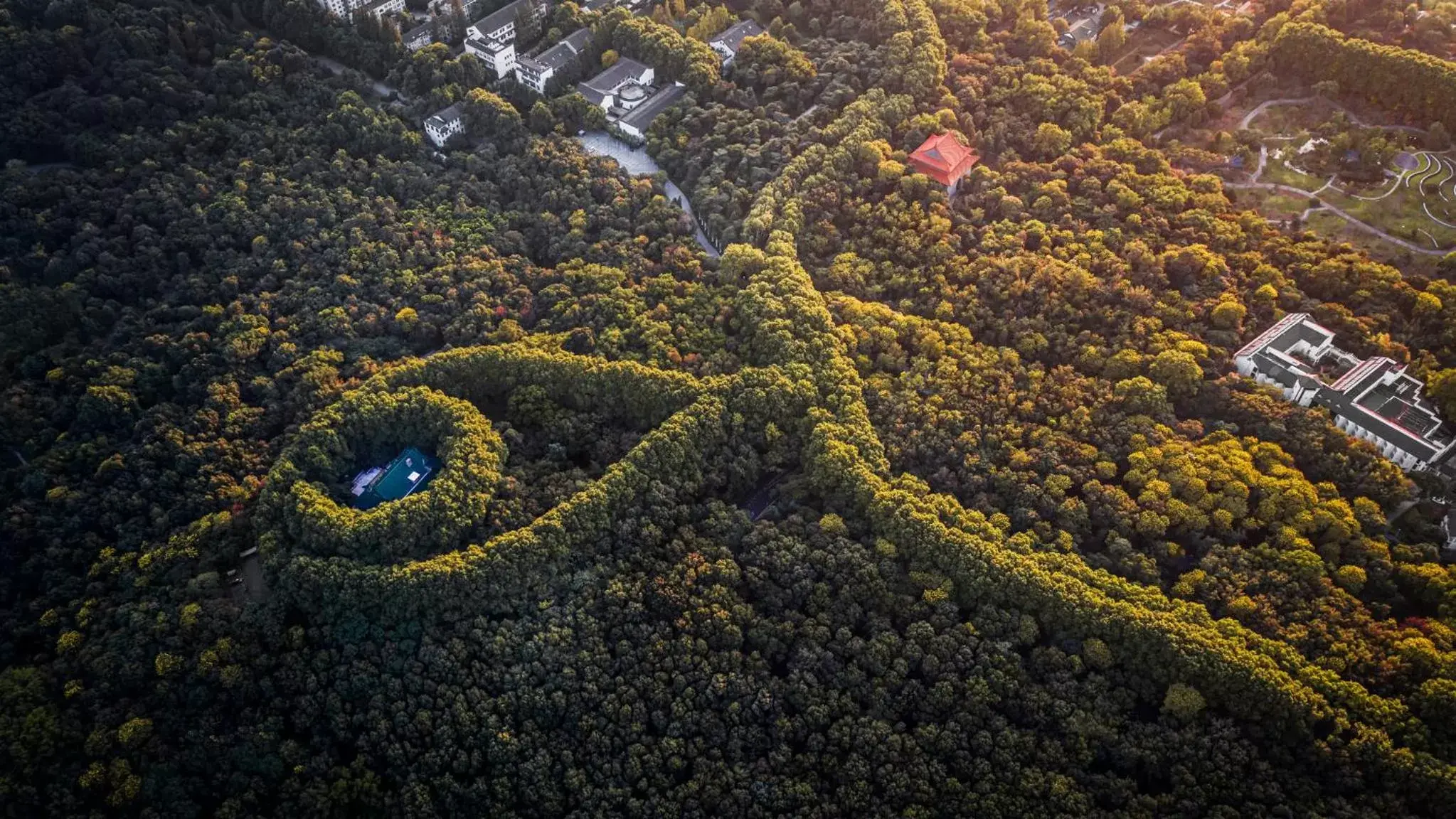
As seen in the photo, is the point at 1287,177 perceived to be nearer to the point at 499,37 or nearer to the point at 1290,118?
the point at 1290,118

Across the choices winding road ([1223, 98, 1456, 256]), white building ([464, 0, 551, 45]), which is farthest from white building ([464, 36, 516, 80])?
winding road ([1223, 98, 1456, 256])

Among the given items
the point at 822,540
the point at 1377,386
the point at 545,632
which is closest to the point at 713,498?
the point at 822,540

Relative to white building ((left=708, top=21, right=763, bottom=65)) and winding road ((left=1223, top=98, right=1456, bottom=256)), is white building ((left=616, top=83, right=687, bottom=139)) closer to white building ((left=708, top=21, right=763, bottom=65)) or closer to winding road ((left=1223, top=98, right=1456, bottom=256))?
white building ((left=708, top=21, right=763, bottom=65))

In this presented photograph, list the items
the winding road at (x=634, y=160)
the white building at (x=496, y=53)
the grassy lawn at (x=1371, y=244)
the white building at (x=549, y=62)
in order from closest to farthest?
the grassy lawn at (x=1371, y=244)
the winding road at (x=634, y=160)
the white building at (x=549, y=62)
the white building at (x=496, y=53)

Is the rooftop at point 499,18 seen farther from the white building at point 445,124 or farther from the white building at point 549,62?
the white building at point 445,124

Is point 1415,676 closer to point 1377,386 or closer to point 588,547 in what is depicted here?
point 1377,386

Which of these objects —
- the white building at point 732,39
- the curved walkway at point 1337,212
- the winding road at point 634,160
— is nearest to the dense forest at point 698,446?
the winding road at point 634,160

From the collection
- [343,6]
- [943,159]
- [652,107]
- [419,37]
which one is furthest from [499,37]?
[943,159]
